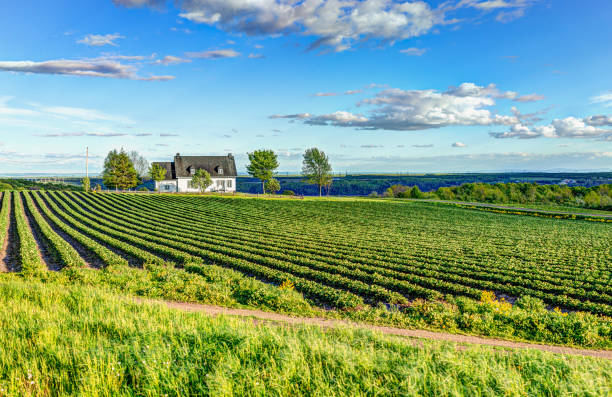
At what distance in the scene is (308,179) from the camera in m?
103

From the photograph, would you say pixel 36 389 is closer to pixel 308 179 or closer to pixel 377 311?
pixel 377 311

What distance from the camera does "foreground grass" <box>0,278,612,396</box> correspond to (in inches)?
192

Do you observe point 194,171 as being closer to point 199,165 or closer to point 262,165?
point 199,165

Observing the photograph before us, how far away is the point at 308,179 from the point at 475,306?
90.1 m

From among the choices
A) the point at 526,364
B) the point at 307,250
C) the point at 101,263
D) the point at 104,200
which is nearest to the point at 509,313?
the point at 526,364

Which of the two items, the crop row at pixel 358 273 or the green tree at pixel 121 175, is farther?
the green tree at pixel 121 175

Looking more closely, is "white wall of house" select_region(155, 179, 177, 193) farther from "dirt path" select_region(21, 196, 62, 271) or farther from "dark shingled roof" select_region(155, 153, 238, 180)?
"dirt path" select_region(21, 196, 62, 271)

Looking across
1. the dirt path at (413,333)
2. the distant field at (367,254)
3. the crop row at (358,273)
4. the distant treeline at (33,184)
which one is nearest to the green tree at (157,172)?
the distant treeline at (33,184)

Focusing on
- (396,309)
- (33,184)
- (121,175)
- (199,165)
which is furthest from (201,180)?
(396,309)

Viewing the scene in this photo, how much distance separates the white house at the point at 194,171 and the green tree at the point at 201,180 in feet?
15.5

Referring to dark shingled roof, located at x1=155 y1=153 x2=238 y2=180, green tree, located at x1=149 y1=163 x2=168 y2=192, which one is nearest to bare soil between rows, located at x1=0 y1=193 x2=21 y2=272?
green tree, located at x1=149 y1=163 x2=168 y2=192

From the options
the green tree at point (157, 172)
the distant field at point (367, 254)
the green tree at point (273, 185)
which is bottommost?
the distant field at point (367, 254)

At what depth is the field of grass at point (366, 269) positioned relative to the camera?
1271 centimetres

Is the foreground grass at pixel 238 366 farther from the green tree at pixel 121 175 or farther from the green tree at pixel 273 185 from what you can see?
the green tree at pixel 121 175
